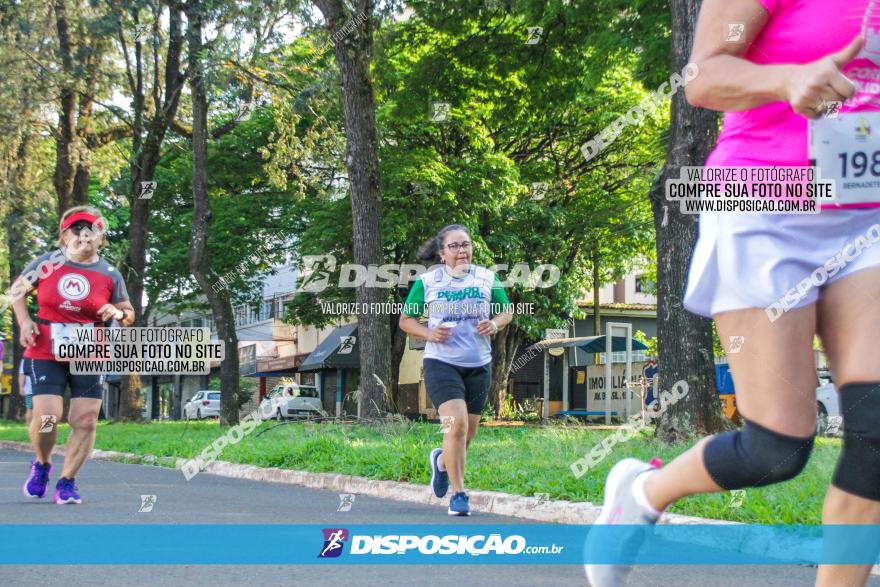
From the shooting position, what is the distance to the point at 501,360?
109 feet

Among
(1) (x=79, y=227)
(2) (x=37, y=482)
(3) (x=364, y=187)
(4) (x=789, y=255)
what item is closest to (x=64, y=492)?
(2) (x=37, y=482)

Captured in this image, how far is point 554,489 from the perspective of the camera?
7.91m

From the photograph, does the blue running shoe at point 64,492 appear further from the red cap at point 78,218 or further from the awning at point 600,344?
the awning at point 600,344

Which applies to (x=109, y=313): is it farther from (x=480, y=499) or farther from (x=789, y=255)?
(x=789, y=255)

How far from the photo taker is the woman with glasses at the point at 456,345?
7578 mm

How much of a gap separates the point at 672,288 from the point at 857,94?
903 cm

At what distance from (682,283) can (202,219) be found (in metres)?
12.7

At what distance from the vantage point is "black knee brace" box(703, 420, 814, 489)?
2.87m

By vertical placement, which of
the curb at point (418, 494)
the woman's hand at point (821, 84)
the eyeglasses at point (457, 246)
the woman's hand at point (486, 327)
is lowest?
the curb at point (418, 494)

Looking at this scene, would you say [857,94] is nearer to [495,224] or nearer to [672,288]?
[672,288]

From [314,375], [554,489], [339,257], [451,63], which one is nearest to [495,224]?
[339,257]

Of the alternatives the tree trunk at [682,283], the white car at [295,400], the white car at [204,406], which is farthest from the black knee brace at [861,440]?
the white car at [204,406]

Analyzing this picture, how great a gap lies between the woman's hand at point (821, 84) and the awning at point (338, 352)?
42.3 metres

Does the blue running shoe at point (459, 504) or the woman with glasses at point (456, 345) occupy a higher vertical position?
the woman with glasses at point (456, 345)
